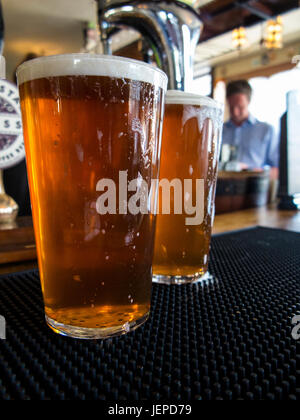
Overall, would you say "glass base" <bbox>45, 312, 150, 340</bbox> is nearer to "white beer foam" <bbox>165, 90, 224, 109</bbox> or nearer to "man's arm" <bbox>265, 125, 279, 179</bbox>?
"white beer foam" <bbox>165, 90, 224, 109</bbox>

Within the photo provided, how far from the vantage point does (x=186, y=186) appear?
2.01ft

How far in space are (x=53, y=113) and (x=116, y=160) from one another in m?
0.09

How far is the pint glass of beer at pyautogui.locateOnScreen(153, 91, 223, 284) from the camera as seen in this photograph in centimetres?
59

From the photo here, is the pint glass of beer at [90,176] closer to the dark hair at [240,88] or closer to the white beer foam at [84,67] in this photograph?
the white beer foam at [84,67]

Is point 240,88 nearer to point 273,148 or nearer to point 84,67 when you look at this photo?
point 273,148

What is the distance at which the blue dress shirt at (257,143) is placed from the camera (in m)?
4.92

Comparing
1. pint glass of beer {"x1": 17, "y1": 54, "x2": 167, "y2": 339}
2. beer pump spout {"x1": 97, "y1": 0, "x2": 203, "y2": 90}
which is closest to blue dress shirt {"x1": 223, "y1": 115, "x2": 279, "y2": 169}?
beer pump spout {"x1": 97, "y1": 0, "x2": 203, "y2": 90}

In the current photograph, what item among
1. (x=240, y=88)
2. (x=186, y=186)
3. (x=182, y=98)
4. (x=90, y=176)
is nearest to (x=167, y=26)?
(x=182, y=98)

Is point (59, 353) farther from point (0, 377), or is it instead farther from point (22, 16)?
point (22, 16)

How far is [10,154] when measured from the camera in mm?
990

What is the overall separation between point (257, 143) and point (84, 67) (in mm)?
4936

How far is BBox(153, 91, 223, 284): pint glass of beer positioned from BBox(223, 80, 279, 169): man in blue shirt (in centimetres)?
444
